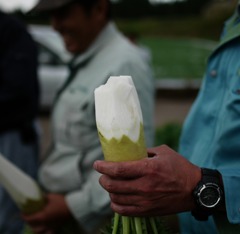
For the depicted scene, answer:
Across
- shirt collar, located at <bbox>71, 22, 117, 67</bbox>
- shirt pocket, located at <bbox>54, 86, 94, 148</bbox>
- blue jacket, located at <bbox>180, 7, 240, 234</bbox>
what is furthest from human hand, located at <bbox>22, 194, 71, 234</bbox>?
blue jacket, located at <bbox>180, 7, 240, 234</bbox>

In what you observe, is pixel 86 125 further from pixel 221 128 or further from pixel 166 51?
pixel 166 51

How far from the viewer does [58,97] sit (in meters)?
2.68

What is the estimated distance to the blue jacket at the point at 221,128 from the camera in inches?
58.7

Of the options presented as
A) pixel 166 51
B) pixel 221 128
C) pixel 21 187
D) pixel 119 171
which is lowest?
pixel 166 51

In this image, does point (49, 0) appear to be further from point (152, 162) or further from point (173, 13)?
point (173, 13)

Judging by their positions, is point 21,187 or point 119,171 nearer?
point 119,171

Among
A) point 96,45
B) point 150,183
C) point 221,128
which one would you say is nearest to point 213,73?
point 221,128

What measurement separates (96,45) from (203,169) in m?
1.31

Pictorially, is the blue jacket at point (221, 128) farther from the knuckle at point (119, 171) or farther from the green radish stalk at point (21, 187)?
the green radish stalk at point (21, 187)

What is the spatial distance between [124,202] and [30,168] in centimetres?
207

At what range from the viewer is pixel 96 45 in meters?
2.62

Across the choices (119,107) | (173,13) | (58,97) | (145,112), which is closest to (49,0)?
(58,97)

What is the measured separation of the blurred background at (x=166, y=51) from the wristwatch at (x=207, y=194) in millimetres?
637

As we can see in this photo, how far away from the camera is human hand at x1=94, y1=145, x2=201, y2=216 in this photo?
1288 millimetres
